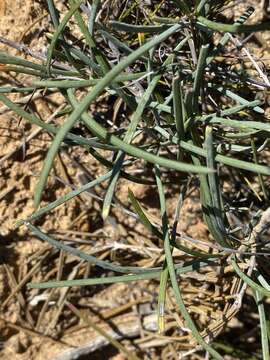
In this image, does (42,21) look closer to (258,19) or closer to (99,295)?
(258,19)

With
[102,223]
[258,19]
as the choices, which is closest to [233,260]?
[102,223]

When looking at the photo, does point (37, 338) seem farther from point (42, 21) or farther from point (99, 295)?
point (42, 21)

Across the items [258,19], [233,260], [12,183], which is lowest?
[233,260]

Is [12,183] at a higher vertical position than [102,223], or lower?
higher

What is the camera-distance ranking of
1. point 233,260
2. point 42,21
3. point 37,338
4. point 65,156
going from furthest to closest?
1. point 37,338
2. point 65,156
3. point 42,21
4. point 233,260

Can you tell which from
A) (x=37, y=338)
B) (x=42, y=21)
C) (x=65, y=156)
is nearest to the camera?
(x=42, y=21)

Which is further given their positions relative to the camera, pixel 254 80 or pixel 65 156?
pixel 65 156
